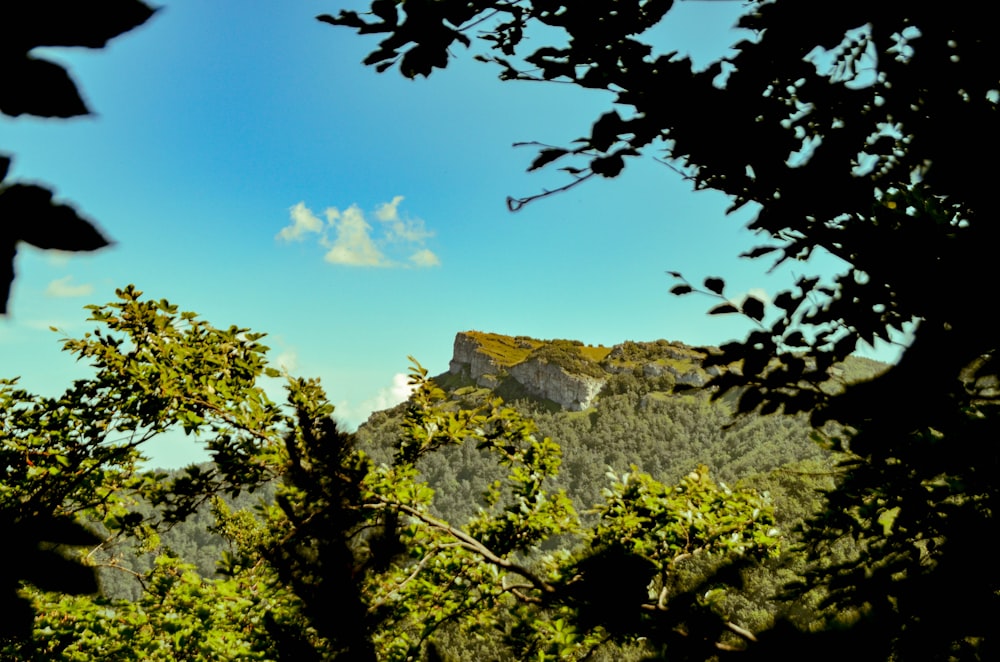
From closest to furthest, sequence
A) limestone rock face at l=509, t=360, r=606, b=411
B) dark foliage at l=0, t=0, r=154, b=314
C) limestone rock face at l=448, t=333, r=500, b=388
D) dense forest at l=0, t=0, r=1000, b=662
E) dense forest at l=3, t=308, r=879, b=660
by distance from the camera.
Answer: dark foliage at l=0, t=0, r=154, b=314 → dense forest at l=0, t=0, r=1000, b=662 → dense forest at l=3, t=308, r=879, b=660 → limestone rock face at l=509, t=360, r=606, b=411 → limestone rock face at l=448, t=333, r=500, b=388

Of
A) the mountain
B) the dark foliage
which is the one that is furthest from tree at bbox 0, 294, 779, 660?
the mountain

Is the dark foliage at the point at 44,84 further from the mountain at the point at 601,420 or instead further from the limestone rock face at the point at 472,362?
the limestone rock face at the point at 472,362

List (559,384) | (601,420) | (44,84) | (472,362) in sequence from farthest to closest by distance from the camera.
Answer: (472,362)
(559,384)
(601,420)
(44,84)

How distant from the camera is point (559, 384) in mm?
142125

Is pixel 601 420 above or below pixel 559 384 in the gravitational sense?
below

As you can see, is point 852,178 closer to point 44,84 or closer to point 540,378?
point 44,84

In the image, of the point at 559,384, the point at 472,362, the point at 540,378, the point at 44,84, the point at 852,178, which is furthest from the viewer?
the point at 472,362

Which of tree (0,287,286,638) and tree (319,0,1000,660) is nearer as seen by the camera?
tree (319,0,1000,660)

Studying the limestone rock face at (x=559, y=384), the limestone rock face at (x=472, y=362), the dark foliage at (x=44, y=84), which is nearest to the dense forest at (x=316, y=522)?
the dark foliage at (x=44, y=84)

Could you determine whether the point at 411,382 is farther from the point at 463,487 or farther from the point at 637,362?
the point at 637,362

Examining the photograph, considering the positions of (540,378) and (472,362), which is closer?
(540,378)

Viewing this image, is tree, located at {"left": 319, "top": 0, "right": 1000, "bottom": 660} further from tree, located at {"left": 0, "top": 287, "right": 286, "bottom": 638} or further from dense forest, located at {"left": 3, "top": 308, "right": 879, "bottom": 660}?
tree, located at {"left": 0, "top": 287, "right": 286, "bottom": 638}

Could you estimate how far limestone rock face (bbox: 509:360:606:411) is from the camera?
461 feet

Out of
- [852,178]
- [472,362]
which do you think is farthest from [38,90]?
[472,362]
